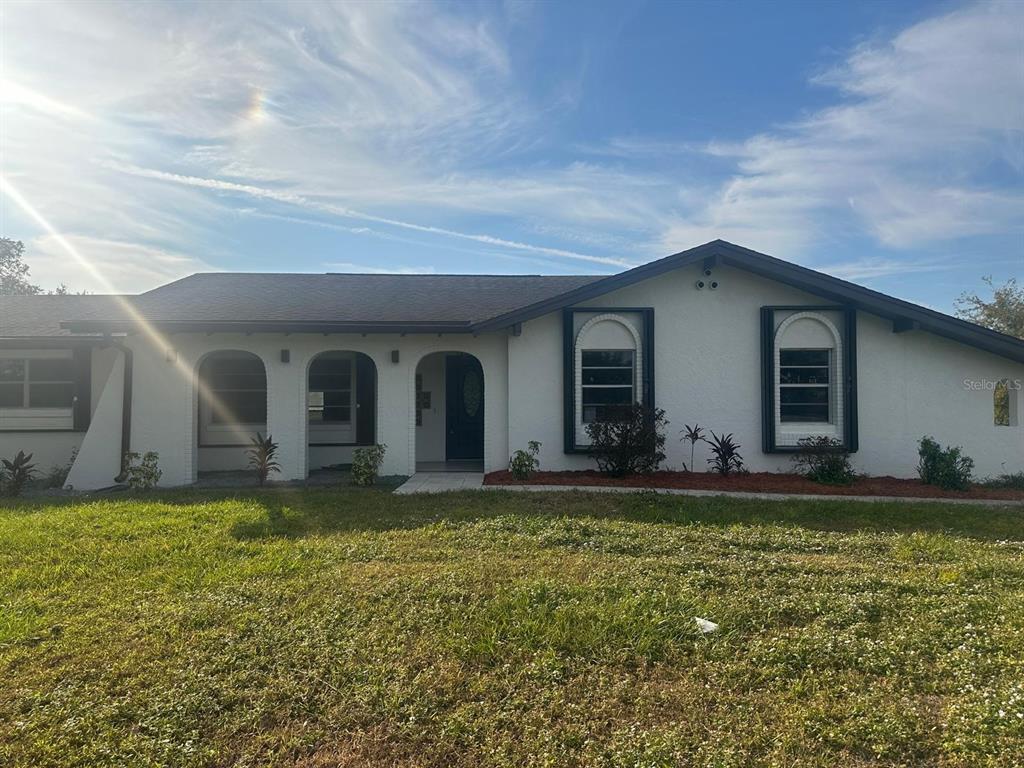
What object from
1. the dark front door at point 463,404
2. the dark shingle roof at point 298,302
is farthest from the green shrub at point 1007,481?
the dark front door at point 463,404

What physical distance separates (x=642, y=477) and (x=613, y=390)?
1776 mm

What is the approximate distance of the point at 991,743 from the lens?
2.64 meters

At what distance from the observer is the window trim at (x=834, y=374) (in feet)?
33.2

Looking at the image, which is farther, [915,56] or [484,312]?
[484,312]

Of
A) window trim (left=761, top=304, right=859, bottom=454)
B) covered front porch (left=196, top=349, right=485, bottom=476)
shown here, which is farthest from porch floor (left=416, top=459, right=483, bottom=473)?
window trim (left=761, top=304, right=859, bottom=454)

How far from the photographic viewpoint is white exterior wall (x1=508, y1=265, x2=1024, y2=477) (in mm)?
10078

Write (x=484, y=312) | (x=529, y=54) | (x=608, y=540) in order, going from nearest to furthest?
1. (x=608, y=540)
2. (x=529, y=54)
3. (x=484, y=312)

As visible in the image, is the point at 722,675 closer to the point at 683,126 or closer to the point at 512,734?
the point at 512,734

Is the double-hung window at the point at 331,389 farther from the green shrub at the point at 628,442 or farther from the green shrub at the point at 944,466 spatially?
the green shrub at the point at 944,466

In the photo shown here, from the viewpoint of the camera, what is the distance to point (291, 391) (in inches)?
418

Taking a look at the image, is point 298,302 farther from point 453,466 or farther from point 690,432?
point 690,432

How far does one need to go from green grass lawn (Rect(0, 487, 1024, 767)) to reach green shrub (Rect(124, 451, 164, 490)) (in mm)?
3332

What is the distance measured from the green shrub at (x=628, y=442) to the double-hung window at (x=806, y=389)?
2.67m

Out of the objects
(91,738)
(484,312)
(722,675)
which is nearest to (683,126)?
(484,312)
